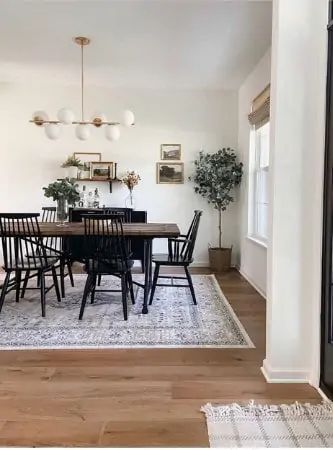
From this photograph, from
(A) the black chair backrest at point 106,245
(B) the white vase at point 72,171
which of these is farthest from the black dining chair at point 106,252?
(B) the white vase at point 72,171

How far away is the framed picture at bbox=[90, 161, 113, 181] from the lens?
6059 mm

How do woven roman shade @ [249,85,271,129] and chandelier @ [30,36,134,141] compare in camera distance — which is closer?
chandelier @ [30,36,134,141]

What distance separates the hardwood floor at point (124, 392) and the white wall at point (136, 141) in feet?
11.6

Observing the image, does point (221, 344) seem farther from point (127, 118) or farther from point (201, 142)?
point (201, 142)

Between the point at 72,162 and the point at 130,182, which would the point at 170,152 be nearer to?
the point at 130,182

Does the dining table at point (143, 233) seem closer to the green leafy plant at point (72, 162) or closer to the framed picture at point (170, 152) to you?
the green leafy plant at point (72, 162)

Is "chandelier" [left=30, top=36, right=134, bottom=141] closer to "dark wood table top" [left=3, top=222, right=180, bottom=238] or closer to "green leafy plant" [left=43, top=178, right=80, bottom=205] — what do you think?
"green leafy plant" [left=43, top=178, right=80, bottom=205]

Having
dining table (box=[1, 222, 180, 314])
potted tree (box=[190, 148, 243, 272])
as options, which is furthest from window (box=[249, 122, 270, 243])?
dining table (box=[1, 222, 180, 314])

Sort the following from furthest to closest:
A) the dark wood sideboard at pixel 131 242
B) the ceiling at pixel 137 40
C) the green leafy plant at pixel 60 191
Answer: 1. the dark wood sideboard at pixel 131 242
2. the green leafy plant at pixel 60 191
3. the ceiling at pixel 137 40

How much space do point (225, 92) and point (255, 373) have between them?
4.71m

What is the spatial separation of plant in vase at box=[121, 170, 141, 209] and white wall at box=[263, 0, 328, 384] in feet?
12.6

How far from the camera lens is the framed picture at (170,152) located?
612cm

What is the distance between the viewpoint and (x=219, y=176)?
18.7ft

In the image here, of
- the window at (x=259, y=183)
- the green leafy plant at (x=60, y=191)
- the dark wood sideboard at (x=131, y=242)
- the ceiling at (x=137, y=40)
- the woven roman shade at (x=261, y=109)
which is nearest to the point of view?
the ceiling at (x=137, y=40)
